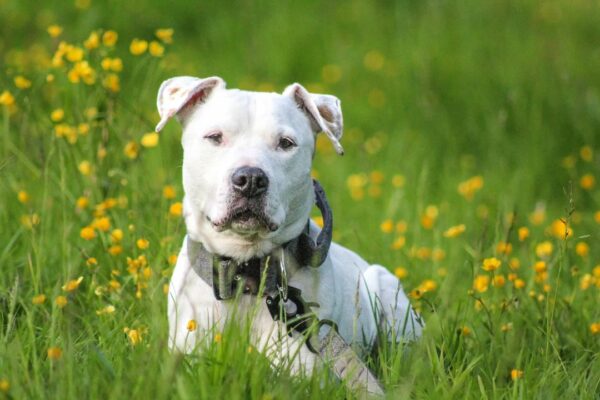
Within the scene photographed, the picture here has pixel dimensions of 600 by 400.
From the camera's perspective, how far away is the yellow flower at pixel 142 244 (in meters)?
4.32

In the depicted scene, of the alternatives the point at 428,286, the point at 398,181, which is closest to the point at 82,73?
the point at 428,286

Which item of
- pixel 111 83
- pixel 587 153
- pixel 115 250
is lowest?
pixel 587 153

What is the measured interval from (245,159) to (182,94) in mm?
444

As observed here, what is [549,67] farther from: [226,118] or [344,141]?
[226,118]

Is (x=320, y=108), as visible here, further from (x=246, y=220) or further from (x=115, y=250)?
(x=115, y=250)

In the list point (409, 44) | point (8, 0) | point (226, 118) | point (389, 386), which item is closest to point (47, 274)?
point (226, 118)

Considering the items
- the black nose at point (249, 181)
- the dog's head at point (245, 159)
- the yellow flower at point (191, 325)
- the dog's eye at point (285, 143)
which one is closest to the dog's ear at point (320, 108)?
the dog's head at point (245, 159)

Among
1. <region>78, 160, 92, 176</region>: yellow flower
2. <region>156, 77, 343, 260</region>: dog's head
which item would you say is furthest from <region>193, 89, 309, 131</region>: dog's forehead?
<region>78, 160, 92, 176</region>: yellow flower

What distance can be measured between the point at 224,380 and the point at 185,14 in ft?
22.6

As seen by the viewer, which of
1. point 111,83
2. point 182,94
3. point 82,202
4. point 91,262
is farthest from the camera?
A: point 111,83

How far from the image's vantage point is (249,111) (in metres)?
3.72

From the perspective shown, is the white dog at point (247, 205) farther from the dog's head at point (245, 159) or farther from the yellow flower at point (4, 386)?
the yellow flower at point (4, 386)

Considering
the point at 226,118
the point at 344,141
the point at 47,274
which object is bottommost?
the point at 344,141

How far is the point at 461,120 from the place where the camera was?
7.68m
